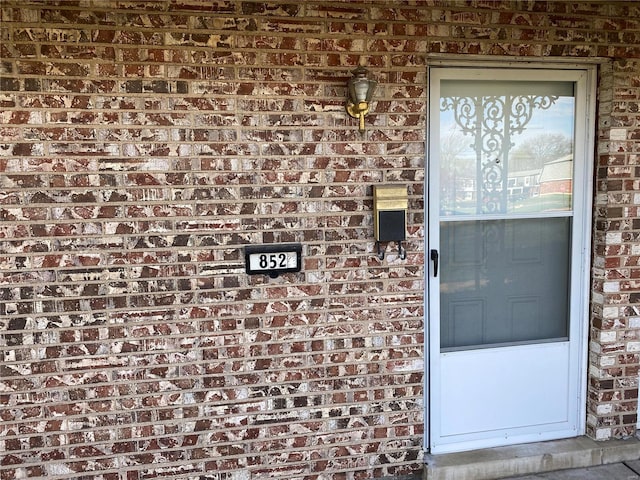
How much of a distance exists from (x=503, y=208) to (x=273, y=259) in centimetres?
141

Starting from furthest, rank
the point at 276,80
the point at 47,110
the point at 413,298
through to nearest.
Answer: the point at 413,298 < the point at 276,80 < the point at 47,110

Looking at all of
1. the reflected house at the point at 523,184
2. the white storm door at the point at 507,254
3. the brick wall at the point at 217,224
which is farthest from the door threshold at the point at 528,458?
the reflected house at the point at 523,184

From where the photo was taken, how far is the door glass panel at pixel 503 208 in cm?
265

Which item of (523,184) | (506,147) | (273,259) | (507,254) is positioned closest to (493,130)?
(506,147)

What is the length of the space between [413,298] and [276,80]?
4.49 feet

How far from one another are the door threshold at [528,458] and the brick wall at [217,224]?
0.63 feet

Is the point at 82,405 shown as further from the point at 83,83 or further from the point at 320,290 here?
the point at 83,83

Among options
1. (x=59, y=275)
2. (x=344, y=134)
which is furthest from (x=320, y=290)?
(x=59, y=275)

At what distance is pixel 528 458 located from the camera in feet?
8.79

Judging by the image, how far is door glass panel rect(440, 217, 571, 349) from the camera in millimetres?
2701

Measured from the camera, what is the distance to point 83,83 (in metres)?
2.18

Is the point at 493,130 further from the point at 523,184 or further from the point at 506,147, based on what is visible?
the point at 523,184

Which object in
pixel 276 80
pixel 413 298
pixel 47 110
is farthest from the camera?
pixel 413 298

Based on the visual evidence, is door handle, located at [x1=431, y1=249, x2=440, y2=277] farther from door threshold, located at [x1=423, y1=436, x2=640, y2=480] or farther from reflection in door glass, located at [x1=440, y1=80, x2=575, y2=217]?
door threshold, located at [x1=423, y1=436, x2=640, y2=480]
